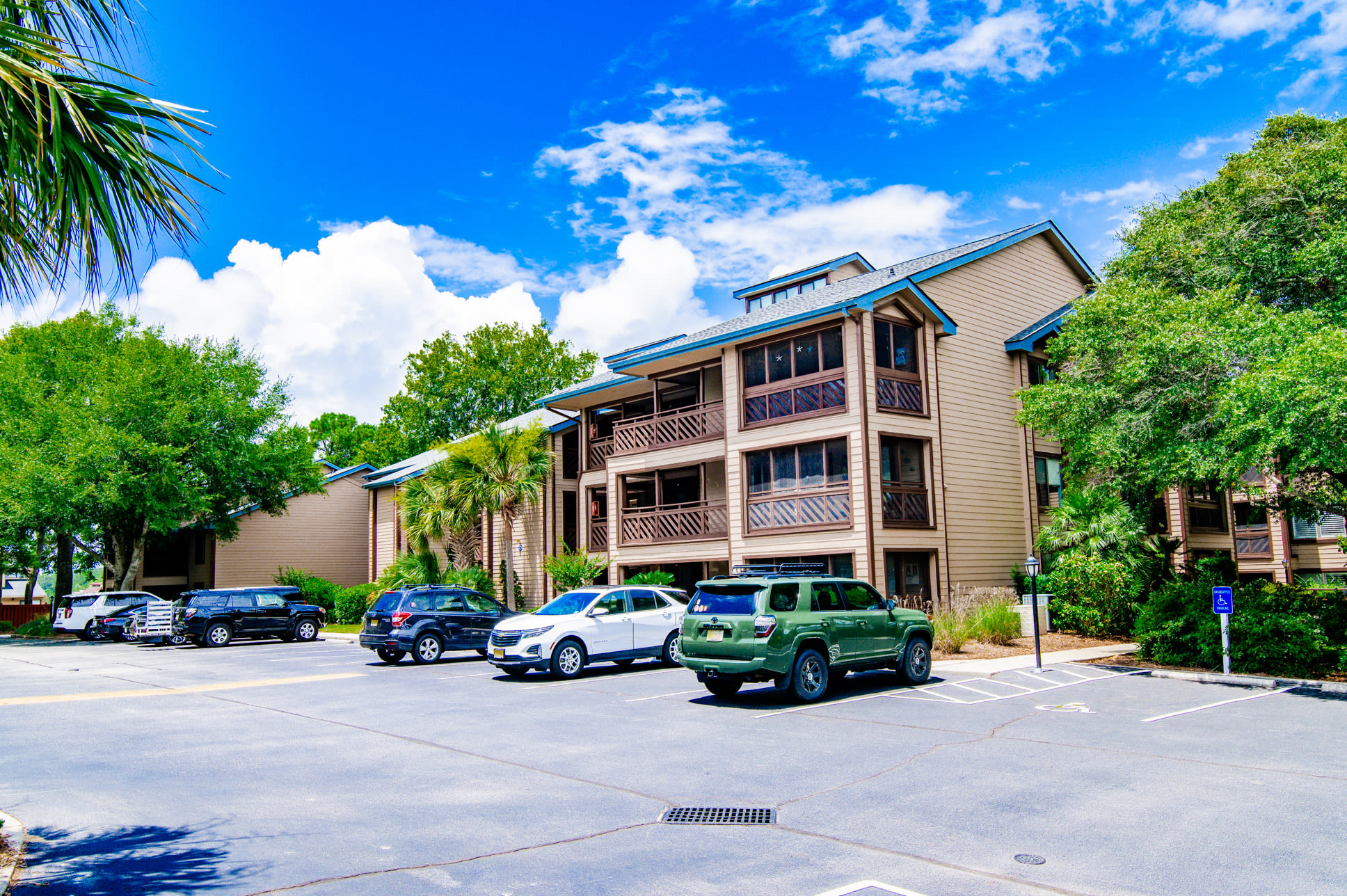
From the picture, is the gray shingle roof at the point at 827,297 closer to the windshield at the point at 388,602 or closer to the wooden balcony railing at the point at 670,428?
the wooden balcony railing at the point at 670,428

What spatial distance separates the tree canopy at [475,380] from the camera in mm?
59469

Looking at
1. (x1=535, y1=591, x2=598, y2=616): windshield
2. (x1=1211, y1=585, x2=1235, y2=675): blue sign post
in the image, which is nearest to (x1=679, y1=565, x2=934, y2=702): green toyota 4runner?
(x1=535, y1=591, x2=598, y2=616): windshield

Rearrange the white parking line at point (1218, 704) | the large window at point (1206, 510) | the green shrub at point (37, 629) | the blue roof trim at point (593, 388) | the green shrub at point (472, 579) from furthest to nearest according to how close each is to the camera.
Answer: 1. the green shrub at point (37, 629)
2. the green shrub at point (472, 579)
3. the blue roof trim at point (593, 388)
4. the large window at point (1206, 510)
5. the white parking line at point (1218, 704)

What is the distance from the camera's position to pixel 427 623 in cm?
2070

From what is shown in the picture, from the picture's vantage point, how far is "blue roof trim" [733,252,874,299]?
3228 centimetres

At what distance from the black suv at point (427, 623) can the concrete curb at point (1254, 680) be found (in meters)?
12.9

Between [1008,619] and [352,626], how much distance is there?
24547mm

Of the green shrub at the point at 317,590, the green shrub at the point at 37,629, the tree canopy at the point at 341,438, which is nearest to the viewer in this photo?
the green shrub at the point at 37,629

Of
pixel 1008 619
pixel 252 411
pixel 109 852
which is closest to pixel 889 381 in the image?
pixel 1008 619

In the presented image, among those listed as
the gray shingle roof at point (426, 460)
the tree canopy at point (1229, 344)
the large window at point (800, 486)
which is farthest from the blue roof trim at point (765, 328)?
the gray shingle roof at point (426, 460)

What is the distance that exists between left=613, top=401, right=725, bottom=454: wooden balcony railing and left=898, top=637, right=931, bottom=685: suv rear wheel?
12.0 meters

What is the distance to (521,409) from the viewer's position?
197 feet

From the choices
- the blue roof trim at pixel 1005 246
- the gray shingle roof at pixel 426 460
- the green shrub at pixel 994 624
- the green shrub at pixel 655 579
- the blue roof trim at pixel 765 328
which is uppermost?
the blue roof trim at pixel 1005 246

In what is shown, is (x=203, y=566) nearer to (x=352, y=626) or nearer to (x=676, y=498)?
(x=352, y=626)
